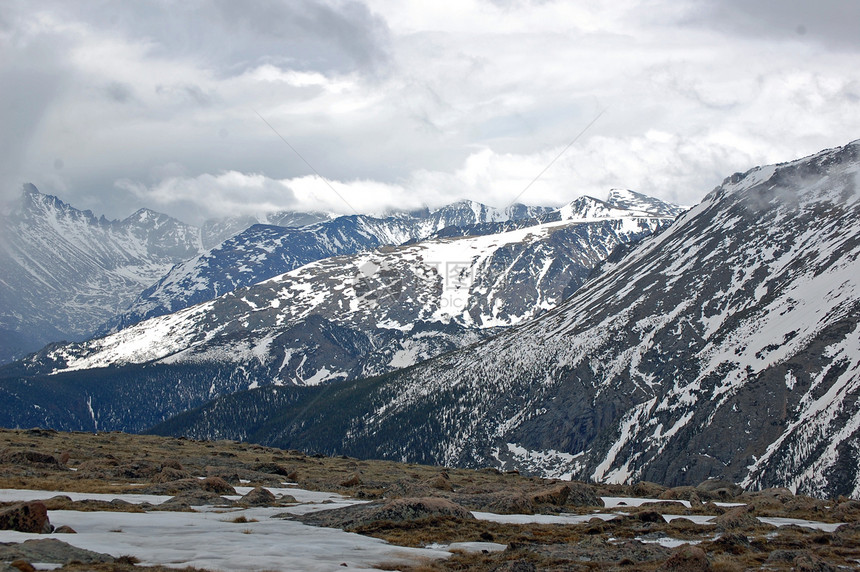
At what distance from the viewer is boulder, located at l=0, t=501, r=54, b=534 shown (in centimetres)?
3512

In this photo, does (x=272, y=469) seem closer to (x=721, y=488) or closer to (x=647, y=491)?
(x=647, y=491)

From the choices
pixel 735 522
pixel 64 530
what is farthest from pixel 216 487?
pixel 735 522

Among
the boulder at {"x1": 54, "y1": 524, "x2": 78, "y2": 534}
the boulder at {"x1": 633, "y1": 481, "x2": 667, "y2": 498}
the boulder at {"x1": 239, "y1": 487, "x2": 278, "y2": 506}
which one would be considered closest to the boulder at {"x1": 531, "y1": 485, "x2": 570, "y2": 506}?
the boulder at {"x1": 239, "y1": 487, "x2": 278, "y2": 506}

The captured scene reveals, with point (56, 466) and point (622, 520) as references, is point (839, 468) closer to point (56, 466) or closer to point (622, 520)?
point (622, 520)

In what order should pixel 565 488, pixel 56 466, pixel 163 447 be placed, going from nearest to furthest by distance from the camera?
pixel 565 488 < pixel 56 466 < pixel 163 447

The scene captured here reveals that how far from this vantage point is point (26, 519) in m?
35.2

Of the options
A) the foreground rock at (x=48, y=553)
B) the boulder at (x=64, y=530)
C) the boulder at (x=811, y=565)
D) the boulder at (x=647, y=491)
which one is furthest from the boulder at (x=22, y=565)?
the boulder at (x=647, y=491)

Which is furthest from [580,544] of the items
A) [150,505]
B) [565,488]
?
[150,505]

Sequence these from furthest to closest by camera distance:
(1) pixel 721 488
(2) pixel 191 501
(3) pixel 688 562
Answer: (1) pixel 721 488, (2) pixel 191 501, (3) pixel 688 562

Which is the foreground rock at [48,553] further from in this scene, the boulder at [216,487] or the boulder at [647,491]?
the boulder at [647,491]

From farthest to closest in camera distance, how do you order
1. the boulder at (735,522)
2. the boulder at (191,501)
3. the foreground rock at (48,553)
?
the boulder at (191,501) < the boulder at (735,522) < the foreground rock at (48,553)

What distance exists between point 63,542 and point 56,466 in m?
44.6

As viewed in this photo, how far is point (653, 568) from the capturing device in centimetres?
3306

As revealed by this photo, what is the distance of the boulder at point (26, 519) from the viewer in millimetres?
35125
